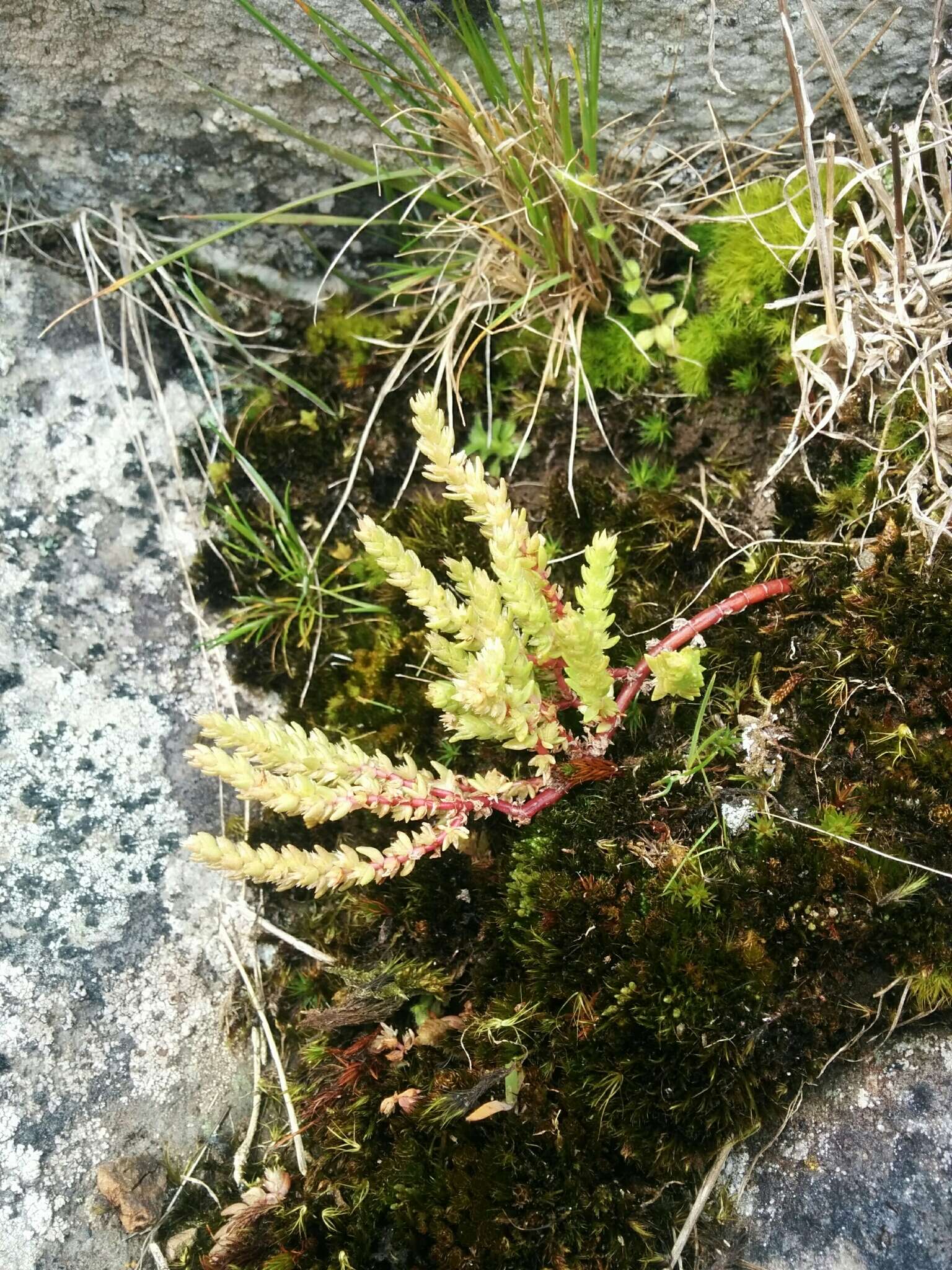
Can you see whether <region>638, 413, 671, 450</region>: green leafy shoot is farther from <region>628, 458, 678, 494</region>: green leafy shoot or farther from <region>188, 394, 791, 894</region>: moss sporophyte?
<region>188, 394, 791, 894</region>: moss sporophyte

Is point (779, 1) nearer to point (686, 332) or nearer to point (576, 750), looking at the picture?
point (686, 332)

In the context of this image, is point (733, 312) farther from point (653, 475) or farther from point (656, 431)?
point (653, 475)

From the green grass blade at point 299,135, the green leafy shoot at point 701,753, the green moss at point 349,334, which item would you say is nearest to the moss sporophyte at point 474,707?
the green leafy shoot at point 701,753

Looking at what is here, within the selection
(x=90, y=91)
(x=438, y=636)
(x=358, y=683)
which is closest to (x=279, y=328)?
(x=90, y=91)

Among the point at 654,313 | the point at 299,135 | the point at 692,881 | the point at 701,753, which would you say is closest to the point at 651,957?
the point at 692,881

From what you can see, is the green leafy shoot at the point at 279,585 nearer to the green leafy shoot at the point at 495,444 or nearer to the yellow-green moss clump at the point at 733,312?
the green leafy shoot at the point at 495,444
